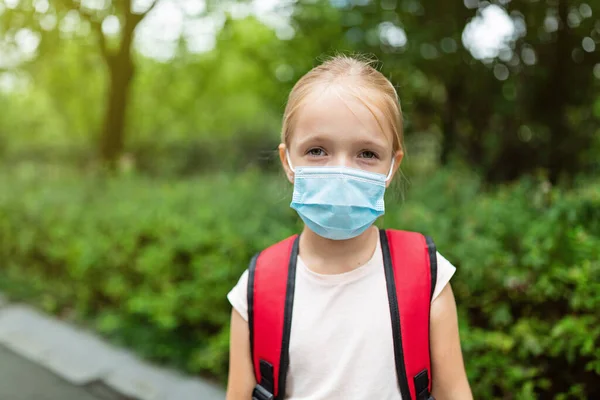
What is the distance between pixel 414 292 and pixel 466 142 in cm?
435

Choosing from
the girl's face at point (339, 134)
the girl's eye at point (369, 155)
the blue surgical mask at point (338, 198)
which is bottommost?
the blue surgical mask at point (338, 198)

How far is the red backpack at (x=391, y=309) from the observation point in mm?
1489

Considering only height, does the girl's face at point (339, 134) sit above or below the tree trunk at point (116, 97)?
above

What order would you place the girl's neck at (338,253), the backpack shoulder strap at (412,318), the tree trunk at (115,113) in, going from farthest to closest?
the tree trunk at (115,113), the girl's neck at (338,253), the backpack shoulder strap at (412,318)

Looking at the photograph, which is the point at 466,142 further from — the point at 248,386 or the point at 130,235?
the point at 248,386

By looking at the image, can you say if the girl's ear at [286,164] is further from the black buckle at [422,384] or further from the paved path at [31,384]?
the paved path at [31,384]

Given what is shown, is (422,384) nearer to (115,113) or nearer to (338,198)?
(338,198)

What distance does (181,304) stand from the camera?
12.3 ft

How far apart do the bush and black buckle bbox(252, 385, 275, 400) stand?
0.66 meters

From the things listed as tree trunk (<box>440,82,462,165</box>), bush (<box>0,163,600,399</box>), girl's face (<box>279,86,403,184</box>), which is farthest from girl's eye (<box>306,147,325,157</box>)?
tree trunk (<box>440,82,462,165</box>)

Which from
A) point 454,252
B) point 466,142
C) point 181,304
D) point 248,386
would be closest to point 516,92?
point 466,142

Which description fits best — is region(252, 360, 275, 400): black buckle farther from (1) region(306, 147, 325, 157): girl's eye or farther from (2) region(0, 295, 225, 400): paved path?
(2) region(0, 295, 225, 400): paved path

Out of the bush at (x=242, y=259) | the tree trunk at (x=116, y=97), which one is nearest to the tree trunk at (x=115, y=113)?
the tree trunk at (x=116, y=97)

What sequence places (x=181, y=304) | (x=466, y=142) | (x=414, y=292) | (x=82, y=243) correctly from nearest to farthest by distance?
(x=414, y=292)
(x=181, y=304)
(x=82, y=243)
(x=466, y=142)
